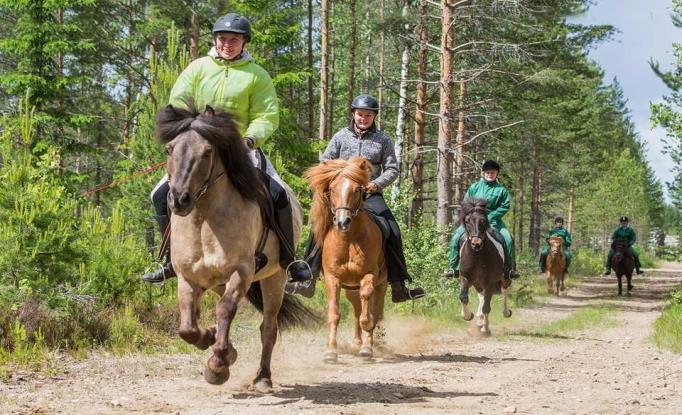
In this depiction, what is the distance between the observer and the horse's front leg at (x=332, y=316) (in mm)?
9430

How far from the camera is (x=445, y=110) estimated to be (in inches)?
778

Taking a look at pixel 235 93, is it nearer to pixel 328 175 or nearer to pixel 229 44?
pixel 229 44

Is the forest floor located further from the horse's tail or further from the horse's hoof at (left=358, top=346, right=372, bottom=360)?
the horse's tail

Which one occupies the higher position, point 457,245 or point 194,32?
point 194,32

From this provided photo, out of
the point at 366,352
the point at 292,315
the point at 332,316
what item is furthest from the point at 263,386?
the point at 366,352

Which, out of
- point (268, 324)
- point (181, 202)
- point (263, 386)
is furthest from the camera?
point (268, 324)

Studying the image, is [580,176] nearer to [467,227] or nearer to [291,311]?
[467,227]

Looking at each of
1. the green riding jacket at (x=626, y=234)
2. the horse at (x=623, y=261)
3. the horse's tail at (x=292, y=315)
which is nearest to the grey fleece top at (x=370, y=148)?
the horse's tail at (x=292, y=315)

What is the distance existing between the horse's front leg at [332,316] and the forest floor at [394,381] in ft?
0.45

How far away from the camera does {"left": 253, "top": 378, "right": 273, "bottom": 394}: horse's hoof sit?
7493 millimetres

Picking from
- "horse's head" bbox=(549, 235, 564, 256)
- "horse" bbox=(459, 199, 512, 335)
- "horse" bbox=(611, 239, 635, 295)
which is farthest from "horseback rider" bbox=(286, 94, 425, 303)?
"horse" bbox=(611, 239, 635, 295)

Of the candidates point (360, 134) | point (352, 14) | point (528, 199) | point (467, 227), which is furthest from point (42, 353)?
point (528, 199)

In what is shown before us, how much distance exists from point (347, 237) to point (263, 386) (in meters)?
2.98

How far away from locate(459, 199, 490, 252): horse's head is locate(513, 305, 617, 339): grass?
2.07 m
